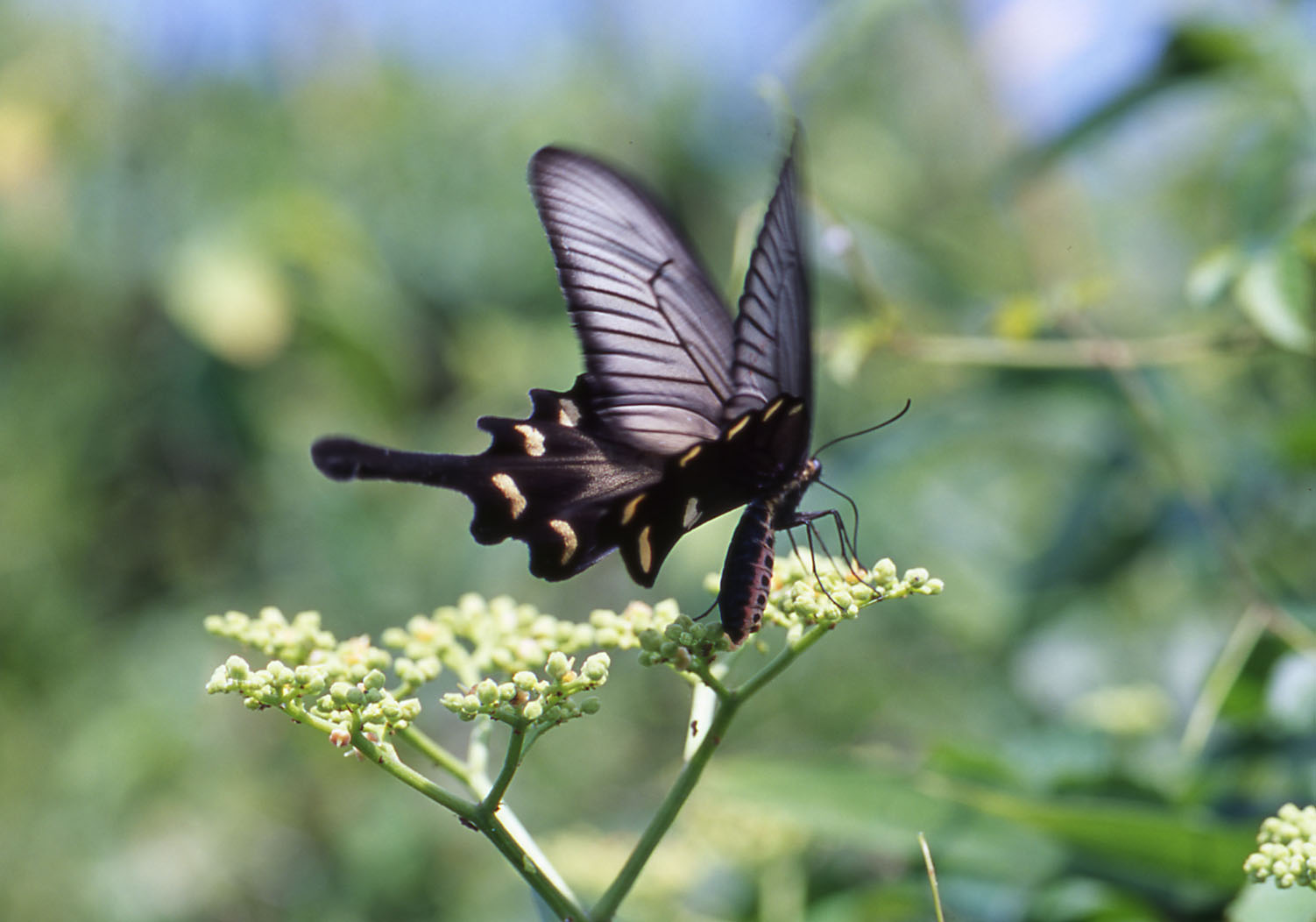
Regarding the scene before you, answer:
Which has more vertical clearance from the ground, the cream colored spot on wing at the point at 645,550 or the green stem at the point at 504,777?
the cream colored spot on wing at the point at 645,550

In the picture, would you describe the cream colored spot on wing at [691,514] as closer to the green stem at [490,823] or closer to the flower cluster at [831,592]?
the flower cluster at [831,592]

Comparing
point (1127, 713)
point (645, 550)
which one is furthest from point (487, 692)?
point (1127, 713)

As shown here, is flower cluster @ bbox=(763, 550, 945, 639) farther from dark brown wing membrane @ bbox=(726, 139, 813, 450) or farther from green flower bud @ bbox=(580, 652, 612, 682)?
dark brown wing membrane @ bbox=(726, 139, 813, 450)

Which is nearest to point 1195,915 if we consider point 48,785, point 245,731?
point 245,731

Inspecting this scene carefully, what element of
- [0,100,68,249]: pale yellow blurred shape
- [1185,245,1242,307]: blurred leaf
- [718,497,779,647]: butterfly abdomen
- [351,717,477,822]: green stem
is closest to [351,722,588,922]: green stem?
[351,717,477,822]: green stem

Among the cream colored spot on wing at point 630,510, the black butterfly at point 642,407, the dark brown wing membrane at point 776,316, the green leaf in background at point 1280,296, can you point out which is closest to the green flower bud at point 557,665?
the black butterfly at point 642,407

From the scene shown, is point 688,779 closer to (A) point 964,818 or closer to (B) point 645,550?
(B) point 645,550
